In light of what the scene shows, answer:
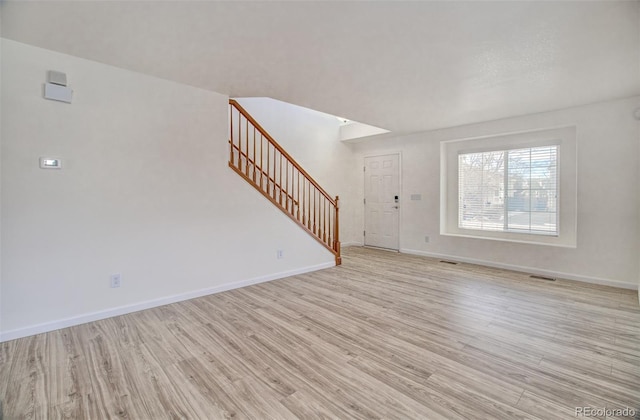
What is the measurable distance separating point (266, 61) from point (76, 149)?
195 centimetres

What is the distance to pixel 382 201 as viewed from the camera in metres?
6.46

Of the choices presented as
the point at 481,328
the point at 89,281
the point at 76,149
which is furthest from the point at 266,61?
the point at 481,328

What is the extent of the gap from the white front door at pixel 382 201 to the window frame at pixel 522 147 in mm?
996

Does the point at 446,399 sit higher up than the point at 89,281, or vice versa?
the point at 89,281

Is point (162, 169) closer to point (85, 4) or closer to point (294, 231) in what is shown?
point (85, 4)

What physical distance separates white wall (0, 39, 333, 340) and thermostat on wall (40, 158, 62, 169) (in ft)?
0.14

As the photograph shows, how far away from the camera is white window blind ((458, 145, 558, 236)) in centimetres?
437

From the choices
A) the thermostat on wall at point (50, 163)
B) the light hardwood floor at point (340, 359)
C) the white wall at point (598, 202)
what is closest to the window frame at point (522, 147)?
the white wall at point (598, 202)

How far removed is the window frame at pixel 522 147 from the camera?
414cm

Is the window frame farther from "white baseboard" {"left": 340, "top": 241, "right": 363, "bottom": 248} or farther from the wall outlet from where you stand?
the wall outlet

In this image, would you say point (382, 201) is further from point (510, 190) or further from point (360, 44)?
point (360, 44)

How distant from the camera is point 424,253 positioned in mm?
5695

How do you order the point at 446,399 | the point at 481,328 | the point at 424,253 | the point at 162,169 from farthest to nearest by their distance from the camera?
the point at 424,253
the point at 162,169
the point at 481,328
the point at 446,399

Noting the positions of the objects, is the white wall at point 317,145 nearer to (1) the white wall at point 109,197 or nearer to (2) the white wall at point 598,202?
(1) the white wall at point 109,197
